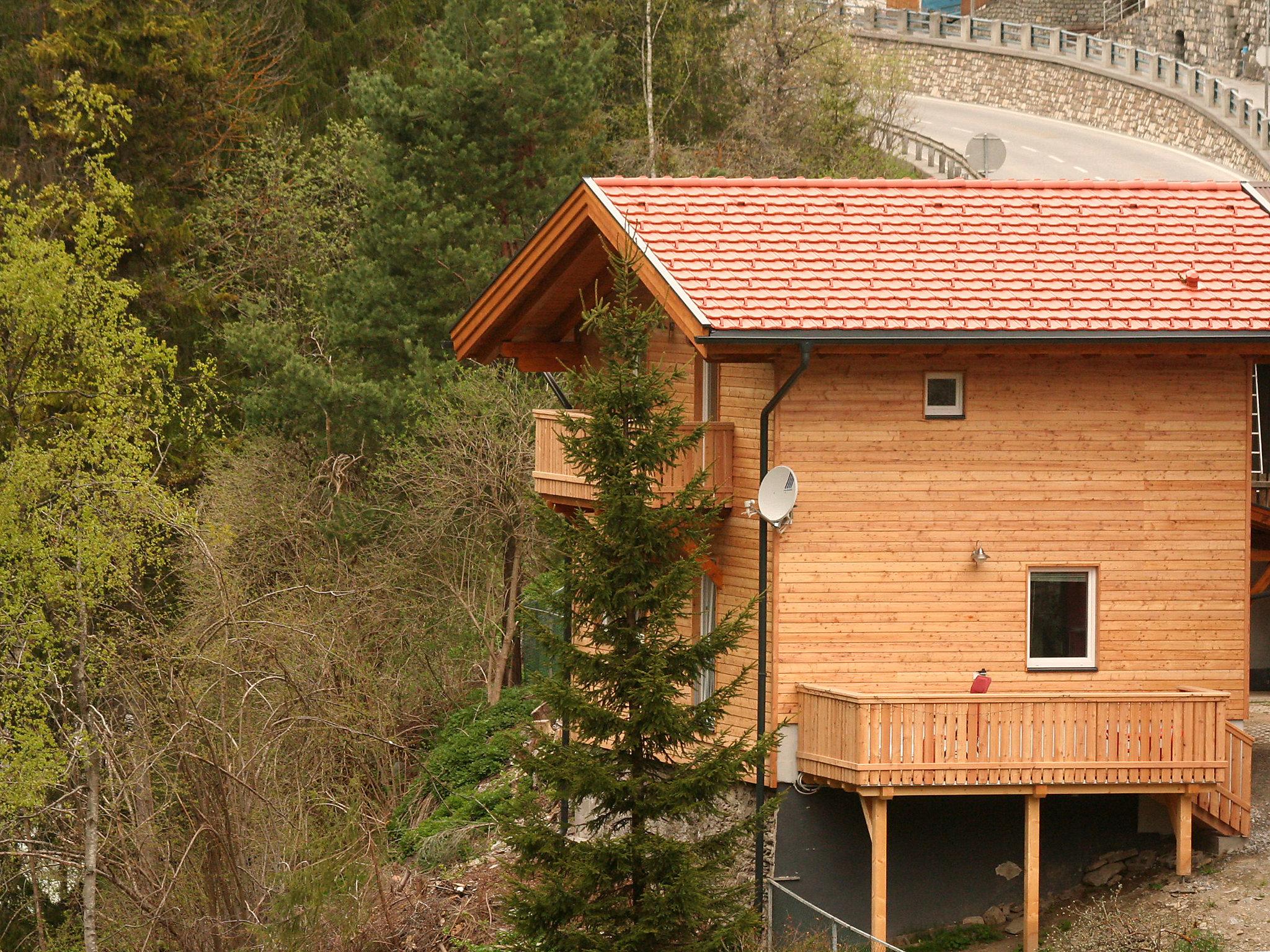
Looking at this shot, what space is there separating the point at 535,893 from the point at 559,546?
2967 millimetres

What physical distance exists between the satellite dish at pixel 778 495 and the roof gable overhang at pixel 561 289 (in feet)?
5.01

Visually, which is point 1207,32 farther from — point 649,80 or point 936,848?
point 936,848

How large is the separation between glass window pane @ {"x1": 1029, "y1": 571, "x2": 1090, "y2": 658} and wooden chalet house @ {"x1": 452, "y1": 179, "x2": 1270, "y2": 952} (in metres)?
0.02

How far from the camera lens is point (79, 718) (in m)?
23.1

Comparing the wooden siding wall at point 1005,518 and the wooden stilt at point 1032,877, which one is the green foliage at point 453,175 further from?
the wooden stilt at point 1032,877

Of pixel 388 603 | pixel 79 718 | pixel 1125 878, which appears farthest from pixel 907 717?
pixel 388 603

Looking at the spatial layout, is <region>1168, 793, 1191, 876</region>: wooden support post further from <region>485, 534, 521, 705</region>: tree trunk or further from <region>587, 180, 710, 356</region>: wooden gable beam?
<region>485, 534, 521, 705</region>: tree trunk

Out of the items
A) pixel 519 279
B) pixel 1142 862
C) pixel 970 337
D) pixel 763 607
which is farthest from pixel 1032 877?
pixel 519 279

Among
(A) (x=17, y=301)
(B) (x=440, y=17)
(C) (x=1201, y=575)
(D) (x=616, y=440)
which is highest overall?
(B) (x=440, y=17)

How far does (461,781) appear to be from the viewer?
26844mm

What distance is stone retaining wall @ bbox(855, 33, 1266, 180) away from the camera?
51.9m

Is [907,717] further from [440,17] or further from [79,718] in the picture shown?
[440,17]

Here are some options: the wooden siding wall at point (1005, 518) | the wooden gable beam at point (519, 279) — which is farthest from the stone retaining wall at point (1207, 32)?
the wooden siding wall at point (1005, 518)

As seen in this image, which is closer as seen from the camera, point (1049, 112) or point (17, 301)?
point (17, 301)
